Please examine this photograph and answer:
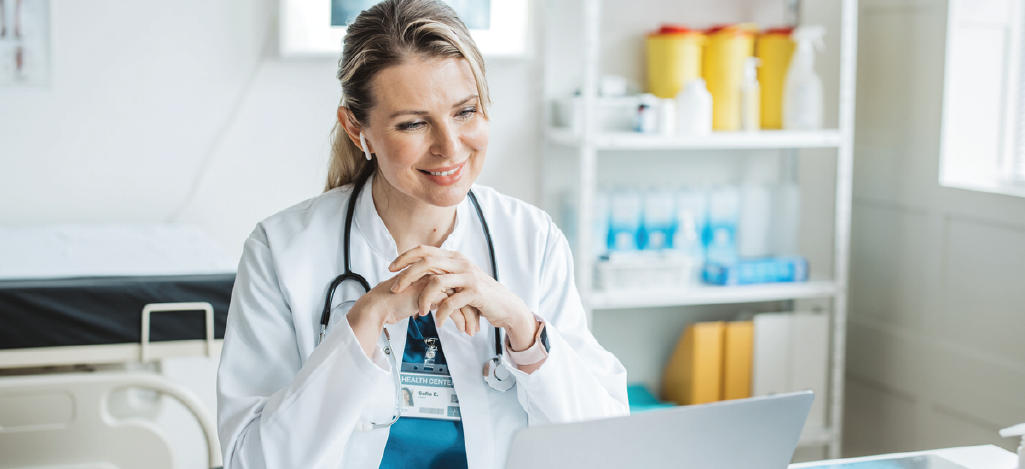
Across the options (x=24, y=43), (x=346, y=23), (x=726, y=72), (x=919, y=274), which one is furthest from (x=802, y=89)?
(x=24, y=43)

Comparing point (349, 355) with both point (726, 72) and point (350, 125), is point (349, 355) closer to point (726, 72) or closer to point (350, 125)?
point (350, 125)

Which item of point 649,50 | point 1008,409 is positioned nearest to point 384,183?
point 649,50

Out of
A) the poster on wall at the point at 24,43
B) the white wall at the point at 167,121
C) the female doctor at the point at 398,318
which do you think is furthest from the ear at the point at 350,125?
the poster on wall at the point at 24,43

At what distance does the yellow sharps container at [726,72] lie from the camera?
7.55 feet

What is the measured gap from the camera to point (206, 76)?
85.7 inches

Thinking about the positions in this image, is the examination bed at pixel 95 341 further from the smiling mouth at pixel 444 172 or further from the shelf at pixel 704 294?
the shelf at pixel 704 294

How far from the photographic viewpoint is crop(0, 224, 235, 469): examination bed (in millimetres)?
1535

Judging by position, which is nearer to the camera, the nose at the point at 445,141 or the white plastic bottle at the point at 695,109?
the nose at the point at 445,141

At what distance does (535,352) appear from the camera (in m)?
1.11

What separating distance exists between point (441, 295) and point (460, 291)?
23 millimetres

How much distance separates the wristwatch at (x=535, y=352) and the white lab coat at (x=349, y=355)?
0.01 meters

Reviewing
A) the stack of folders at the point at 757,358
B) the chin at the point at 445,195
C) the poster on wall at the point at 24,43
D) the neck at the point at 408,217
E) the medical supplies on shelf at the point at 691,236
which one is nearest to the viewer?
the chin at the point at 445,195

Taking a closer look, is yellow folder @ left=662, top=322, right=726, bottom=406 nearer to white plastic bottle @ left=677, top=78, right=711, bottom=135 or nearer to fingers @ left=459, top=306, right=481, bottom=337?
white plastic bottle @ left=677, top=78, right=711, bottom=135

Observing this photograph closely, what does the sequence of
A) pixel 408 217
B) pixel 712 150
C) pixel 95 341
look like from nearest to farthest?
pixel 408 217 → pixel 95 341 → pixel 712 150
